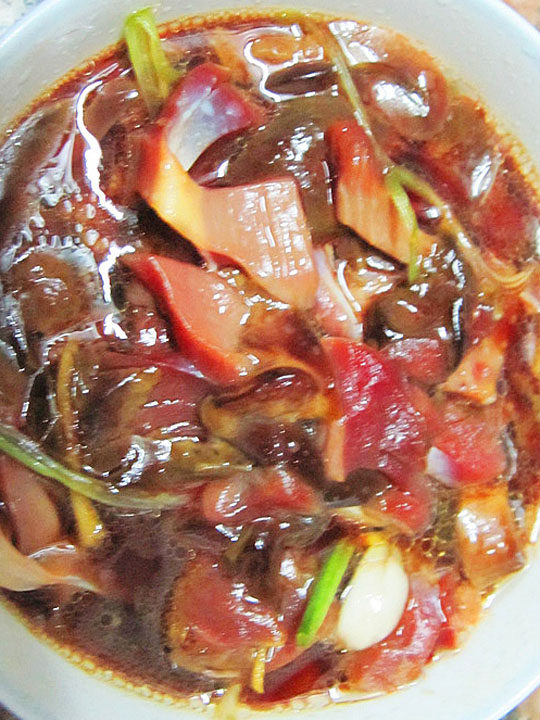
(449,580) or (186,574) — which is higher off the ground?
(186,574)

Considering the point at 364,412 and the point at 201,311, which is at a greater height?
the point at 201,311

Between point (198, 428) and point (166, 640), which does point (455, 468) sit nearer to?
point (198, 428)

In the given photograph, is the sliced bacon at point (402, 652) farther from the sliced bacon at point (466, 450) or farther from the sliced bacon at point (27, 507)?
the sliced bacon at point (27, 507)

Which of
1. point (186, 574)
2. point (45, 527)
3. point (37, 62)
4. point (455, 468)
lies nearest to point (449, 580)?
point (455, 468)

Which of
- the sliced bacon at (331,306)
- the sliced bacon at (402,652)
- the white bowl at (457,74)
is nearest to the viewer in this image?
the white bowl at (457,74)

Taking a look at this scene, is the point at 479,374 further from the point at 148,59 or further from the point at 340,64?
the point at 148,59

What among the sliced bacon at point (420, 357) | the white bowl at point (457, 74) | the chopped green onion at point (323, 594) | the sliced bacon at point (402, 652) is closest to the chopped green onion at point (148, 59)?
the white bowl at point (457, 74)

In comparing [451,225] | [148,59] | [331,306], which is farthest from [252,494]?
[148,59]
